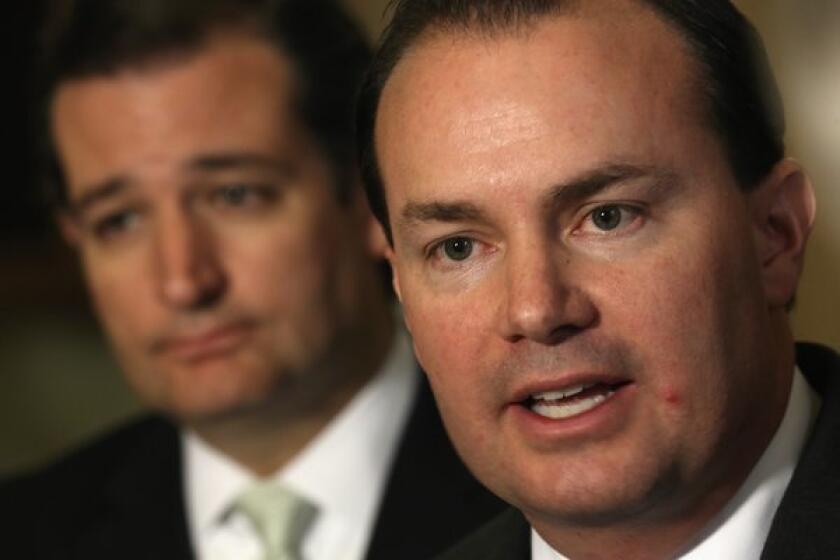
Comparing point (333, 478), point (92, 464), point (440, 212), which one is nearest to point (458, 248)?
point (440, 212)

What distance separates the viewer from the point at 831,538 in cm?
79

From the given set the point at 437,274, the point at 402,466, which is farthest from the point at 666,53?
the point at 402,466

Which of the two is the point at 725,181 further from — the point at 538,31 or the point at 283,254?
the point at 283,254

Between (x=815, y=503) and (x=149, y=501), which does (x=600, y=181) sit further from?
(x=149, y=501)

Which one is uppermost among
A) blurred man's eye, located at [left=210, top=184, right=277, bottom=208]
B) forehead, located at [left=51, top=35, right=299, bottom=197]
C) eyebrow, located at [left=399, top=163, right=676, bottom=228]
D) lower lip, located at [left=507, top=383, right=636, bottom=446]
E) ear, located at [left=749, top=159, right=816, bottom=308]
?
eyebrow, located at [left=399, top=163, right=676, bottom=228]

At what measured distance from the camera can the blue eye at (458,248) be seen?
81 centimetres

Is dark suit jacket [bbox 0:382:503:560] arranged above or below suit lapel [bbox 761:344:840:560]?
below

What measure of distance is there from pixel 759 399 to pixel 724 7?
0.17 m

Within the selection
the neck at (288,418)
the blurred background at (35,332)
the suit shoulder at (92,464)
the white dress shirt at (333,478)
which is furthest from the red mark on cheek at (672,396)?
the blurred background at (35,332)

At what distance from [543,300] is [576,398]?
51 millimetres

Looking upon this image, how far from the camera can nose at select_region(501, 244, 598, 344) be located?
77 centimetres

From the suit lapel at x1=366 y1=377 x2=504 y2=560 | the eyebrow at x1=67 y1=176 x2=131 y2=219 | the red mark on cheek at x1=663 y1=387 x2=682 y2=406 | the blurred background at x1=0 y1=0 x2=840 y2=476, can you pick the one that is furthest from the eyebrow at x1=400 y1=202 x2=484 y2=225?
the blurred background at x1=0 y1=0 x2=840 y2=476

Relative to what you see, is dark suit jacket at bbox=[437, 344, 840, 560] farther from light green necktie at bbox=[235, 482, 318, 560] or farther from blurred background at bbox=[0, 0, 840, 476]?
blurred background at bbox=[0, 0, 840, 476]

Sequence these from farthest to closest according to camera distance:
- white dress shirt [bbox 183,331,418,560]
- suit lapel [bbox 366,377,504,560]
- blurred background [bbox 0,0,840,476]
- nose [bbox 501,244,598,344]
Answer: blurred background [bbox 0,0,840,476], white dress shirt [bbox 183,331,418,560], suit lapel [bbox 366,377,504,560], nose [bbox 501,244,598,344]
